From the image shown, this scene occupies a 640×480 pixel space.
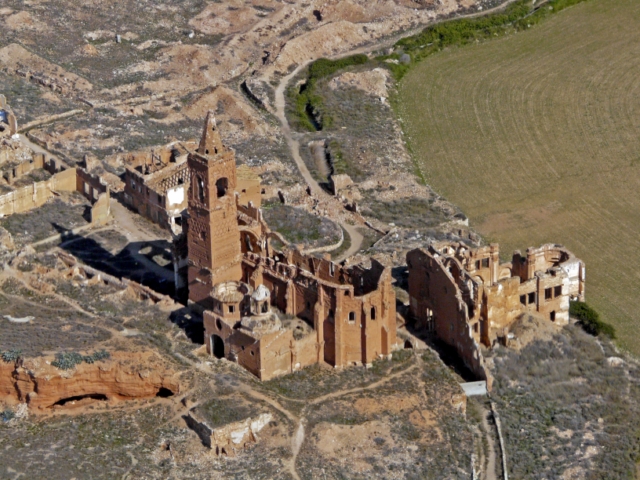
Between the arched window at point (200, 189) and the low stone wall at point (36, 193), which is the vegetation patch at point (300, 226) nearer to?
the low stone wall at point (36, 193)

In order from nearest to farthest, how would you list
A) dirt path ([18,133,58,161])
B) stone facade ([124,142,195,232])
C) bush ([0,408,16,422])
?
bush ([0,408,16,422]), stone facade ([124,142,195,232]), dirt path ([18,133,58,161])

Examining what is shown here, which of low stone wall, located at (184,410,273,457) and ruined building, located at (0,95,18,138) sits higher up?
ruined building, located at (0,95,18,138)

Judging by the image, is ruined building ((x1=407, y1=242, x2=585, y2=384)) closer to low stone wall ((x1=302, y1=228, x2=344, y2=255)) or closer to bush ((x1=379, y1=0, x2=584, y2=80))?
low stone wall ((x1=302, y1=228, x2=344, y2=255))

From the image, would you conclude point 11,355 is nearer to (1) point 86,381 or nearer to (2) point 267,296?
(1) point 86,381

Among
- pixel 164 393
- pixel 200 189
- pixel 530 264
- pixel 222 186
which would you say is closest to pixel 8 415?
pixel 164 393

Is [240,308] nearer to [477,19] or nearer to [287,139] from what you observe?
[287,139]

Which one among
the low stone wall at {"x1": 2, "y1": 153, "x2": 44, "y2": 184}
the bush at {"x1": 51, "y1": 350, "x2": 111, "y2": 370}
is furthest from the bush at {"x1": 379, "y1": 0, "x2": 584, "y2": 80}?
the bush at {"x1": 51, "y1": 350, "x2": 111, "y2": 370}
